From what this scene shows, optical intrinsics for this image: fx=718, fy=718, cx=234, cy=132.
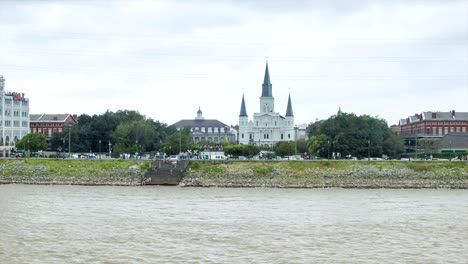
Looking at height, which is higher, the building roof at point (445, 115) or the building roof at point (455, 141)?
the building roof at point (445, 115)

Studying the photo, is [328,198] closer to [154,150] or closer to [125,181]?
[125,181]

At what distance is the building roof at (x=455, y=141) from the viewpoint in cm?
12606

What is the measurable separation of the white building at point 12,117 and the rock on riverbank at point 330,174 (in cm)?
6128

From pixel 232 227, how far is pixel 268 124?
6136 inches

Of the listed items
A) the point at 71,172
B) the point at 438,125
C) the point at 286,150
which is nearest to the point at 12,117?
the point at 286,150

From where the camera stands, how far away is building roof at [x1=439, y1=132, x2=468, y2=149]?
126 metres

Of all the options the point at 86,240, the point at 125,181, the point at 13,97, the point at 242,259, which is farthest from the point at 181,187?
the point at 13,97

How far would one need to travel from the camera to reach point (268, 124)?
19200 centimetres

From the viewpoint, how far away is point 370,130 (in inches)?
4208

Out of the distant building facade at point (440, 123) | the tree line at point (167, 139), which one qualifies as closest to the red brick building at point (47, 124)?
the tree line at point (167, 139)

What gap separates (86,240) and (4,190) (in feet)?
98.8

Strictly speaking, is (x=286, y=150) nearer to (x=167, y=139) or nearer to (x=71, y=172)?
(x=167, y=139)

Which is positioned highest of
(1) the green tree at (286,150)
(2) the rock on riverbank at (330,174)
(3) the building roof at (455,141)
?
(3) the building roof at (455,141)

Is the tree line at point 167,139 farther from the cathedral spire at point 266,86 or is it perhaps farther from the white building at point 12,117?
the cathedral spire at point 266,86
